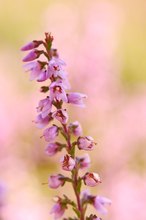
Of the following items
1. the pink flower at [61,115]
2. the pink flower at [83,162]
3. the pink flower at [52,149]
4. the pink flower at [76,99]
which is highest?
the pink flower at [76,99]

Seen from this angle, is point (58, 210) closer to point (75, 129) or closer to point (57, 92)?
point (75, 129)

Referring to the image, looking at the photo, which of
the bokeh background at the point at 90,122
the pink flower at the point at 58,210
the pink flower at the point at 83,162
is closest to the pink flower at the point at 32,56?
the pink flower at the point at 83,162

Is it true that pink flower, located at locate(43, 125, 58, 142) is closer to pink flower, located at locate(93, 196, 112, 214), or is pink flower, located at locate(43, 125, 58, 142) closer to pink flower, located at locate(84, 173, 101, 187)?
pink flower, located at locate(84, 173, 101, 187)

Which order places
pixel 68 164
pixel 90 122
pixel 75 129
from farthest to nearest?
pixel 90 122, pixel 75 129, pixel 68 164

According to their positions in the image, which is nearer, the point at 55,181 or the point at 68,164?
the point at 68,164

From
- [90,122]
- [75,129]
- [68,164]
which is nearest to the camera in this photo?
[68,164]

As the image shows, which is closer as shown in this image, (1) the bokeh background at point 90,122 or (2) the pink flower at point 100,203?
(2) the pink flower at point 100,203

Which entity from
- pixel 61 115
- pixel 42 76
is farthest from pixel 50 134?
pixel 42 76

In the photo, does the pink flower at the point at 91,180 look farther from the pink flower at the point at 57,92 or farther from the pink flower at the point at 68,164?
the pink flower at the point at 57,92
